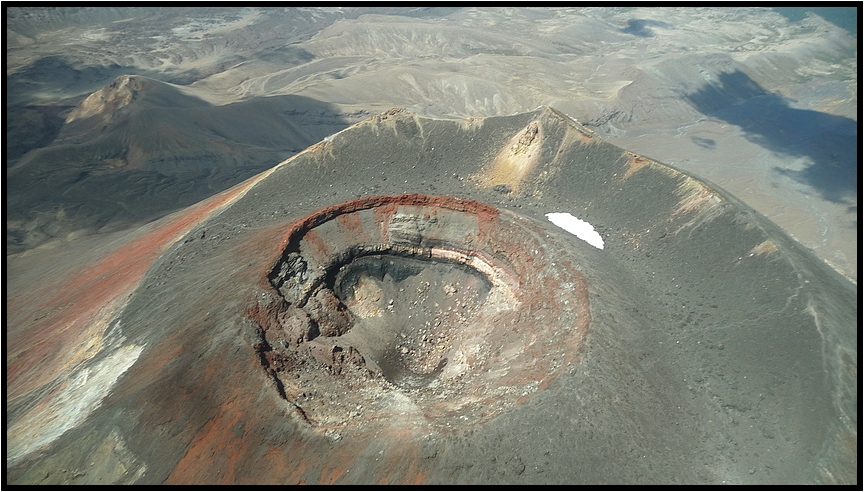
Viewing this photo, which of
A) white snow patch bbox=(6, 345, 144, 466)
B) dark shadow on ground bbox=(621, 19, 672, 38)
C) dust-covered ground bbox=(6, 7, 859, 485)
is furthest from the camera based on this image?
dark shadow on ground bbox=(621, 19, 672, 38)

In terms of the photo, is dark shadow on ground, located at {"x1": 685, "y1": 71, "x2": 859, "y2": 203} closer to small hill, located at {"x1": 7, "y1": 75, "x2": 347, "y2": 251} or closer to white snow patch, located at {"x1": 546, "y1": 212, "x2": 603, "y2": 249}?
white snow patch, located at {"x1": 546, "y1": 212, "x2": 603, "y2": 249}

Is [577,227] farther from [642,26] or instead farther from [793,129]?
[642,26]

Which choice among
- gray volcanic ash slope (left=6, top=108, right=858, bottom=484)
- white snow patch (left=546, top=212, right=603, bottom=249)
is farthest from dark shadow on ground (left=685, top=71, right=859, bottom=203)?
white snow patch (left=546, top=212, right=603, bottom=249)

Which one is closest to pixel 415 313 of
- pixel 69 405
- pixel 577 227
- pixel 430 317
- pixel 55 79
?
pixel 430 317

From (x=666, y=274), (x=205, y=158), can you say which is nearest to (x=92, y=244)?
(x=205, y=158)

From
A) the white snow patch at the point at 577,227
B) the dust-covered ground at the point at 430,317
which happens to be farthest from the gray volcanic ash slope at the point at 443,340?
the white snow patch at the point at 577,227

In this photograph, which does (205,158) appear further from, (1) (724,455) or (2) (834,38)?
(2) (834,38)
